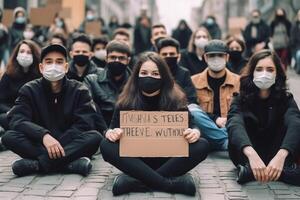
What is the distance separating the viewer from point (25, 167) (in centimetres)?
605

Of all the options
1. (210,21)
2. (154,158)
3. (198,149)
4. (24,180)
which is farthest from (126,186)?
(210,21)

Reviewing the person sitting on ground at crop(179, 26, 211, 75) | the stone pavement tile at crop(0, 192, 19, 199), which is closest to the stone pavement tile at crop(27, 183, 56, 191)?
the stone pavement tile at crop(0, 192, 19, 199)

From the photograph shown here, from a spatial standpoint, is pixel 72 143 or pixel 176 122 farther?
pixel 72 143

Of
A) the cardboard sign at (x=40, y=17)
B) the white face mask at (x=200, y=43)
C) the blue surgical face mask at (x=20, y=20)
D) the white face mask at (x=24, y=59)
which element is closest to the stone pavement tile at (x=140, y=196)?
the white face mask at (x=24, y=59)

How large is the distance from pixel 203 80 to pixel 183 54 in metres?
2.12

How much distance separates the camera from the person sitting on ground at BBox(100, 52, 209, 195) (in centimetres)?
544

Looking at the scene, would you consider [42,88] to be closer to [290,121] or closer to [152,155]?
[152,155]

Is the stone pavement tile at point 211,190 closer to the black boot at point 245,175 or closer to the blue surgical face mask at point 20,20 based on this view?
the black boot at point 245,175

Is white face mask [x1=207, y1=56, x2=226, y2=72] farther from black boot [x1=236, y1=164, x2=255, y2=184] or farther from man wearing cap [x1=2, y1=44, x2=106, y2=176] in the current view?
black boot [x1=236, y1=164, x2=255, y2=184]

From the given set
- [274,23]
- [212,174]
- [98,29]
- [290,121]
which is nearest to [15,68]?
[212,174]

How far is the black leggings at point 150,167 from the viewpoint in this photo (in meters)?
5.43

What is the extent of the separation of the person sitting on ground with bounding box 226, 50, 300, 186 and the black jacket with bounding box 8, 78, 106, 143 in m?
1.56

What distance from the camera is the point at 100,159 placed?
23.3ft

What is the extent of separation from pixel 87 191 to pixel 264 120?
193cm
